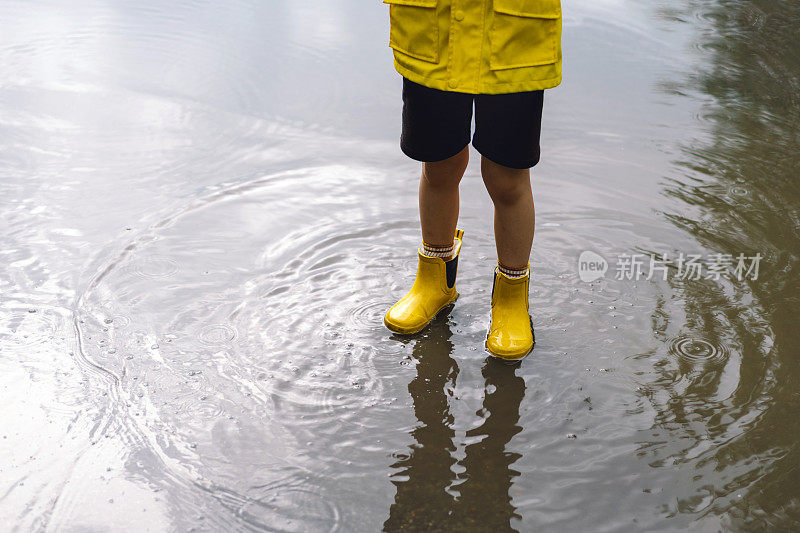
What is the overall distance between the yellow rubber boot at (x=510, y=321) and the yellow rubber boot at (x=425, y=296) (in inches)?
6.1

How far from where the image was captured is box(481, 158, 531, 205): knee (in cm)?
184

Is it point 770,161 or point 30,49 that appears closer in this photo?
point 770,161

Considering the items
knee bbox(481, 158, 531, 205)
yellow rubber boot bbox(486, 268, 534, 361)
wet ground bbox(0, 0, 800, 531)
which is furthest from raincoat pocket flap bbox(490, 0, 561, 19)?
wet ground bbox(0, 0, 800, 531)

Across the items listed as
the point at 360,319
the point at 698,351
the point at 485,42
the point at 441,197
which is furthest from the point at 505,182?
the point at 698,351

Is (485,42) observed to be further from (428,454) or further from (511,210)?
(428,454)

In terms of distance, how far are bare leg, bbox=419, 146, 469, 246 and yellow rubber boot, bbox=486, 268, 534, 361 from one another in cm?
19

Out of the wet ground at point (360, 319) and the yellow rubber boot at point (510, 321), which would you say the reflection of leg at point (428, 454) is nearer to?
the wet ground at point (360, 319)

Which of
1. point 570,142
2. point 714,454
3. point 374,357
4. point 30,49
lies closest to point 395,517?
point 374,357

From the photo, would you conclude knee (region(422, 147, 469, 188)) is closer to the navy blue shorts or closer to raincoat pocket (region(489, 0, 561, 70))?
the navy blue shorts

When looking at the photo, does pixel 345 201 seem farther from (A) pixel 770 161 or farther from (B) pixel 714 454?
(A) pixel 770 161

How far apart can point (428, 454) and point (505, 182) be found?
2.29ft

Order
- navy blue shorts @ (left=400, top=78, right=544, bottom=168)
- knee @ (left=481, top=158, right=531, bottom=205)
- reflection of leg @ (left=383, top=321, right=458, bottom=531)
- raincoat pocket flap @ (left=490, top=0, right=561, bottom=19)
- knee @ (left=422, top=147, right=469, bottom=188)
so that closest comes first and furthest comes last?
reflection of leg @ (left=383, top=321, right=458, bottom=531)
raincoat pocket flap @ (left=490, top=0, right=561, bottom=19)
navy blue shorts @ (left=400, top=78, right=544, bottom=168)
knee @ (left=481, top=158, right=531, bottom=205)
knee @ (left=422, top=147, right=469, bottom=188)

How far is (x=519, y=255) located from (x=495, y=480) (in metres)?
0.64

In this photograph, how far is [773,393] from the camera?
1.78 metres
